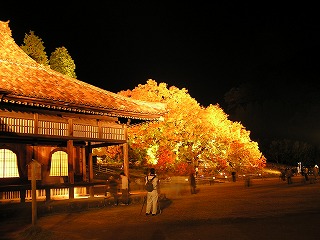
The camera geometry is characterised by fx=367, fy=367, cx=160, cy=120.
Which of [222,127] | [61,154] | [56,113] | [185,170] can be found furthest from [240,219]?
[222,127]

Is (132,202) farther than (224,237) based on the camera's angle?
Yes

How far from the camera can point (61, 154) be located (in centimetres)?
2172

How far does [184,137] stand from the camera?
3959cm

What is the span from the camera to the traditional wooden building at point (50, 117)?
1647 cm

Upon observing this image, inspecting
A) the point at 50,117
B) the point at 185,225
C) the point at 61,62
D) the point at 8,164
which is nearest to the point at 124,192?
the point at 50,117

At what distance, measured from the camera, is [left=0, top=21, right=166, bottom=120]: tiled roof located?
16.1m

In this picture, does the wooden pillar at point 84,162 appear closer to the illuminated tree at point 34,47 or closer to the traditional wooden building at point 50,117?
the traditional wooden building at point 50,117

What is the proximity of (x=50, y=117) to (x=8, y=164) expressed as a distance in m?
3.57

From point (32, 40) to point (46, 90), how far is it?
23.2m

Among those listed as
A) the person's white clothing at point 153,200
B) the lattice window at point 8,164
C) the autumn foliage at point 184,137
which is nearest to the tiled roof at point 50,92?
the lattice window at point 8,164

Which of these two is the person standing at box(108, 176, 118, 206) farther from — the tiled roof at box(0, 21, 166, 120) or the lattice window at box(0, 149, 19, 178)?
the lattice window at box(0, 149, 19, 178)

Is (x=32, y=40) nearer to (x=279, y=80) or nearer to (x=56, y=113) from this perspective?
(x=56, y=113)

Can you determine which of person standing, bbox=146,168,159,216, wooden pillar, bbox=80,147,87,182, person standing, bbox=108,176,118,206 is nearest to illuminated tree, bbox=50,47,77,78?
wooden pillar, bbox=80,147,87,182

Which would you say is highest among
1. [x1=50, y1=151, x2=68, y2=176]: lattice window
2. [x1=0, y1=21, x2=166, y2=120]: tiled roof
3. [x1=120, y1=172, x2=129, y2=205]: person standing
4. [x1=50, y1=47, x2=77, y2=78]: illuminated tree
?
[x1=50, y1=47, x2=77, y2=78]: illuminated tree
